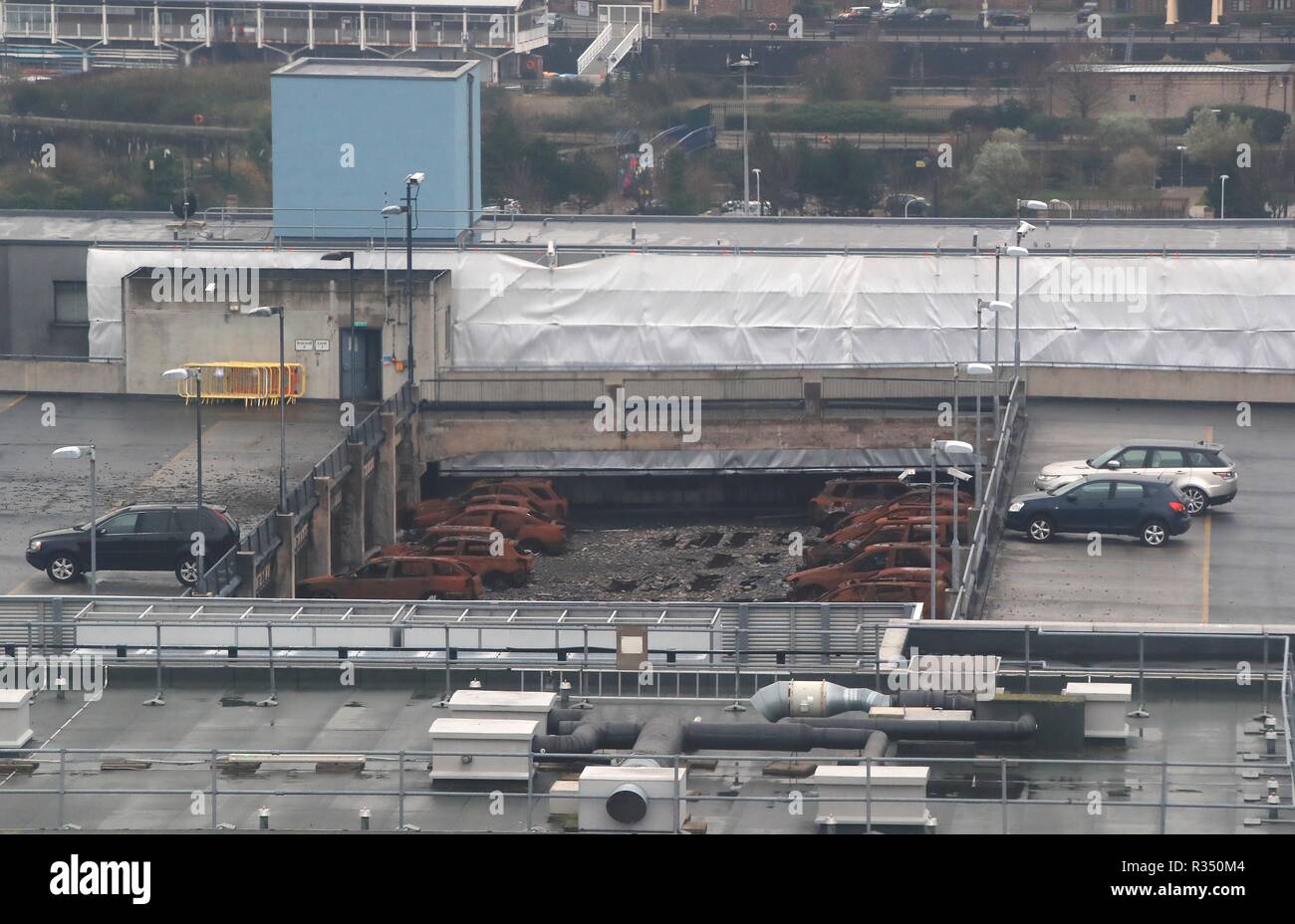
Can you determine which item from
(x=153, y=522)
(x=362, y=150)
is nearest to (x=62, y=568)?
(x=153, y=522)

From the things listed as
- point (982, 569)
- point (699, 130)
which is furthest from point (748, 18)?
point (982, 569)

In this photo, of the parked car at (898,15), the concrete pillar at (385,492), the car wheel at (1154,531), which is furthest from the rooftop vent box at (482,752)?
the parked car at (898,15)

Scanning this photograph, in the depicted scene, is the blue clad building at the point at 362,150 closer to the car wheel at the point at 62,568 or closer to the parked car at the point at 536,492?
the parked car at the point at 536,492

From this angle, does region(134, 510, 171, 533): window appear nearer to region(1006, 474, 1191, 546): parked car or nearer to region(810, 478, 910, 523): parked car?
region(1006, 474, 1191, 546): parked car

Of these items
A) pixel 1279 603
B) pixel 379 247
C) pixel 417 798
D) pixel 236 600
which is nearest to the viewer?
pixel 417 798

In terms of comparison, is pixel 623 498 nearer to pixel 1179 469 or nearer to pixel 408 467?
pixel 408 467

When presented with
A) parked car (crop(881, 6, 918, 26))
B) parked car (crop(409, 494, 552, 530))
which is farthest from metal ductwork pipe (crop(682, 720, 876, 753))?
parked car (crop(881, 6, 918, 26))
